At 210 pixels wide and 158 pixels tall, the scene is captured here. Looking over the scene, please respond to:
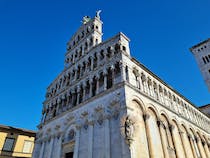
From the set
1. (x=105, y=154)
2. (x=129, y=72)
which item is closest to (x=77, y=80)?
A: (x=129, y=72)

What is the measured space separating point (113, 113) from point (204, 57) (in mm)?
42226

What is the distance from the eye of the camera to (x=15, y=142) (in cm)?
2475

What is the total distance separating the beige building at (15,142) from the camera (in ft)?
77.3

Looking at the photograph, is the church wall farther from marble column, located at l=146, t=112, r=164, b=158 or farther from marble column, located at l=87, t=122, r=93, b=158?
marble column, located at l=87, t=122, r=93, b=158

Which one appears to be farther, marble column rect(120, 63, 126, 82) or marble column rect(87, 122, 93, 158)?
marble column rect(120, 63, 126, 82)

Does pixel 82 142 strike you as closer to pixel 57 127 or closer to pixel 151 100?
pixel 57 127

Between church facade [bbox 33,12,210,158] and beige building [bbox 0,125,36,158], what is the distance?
7261 mm

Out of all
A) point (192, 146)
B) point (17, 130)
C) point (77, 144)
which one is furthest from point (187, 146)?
point (17, 130)

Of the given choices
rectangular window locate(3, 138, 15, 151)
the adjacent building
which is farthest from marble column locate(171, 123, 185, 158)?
the adjacent building

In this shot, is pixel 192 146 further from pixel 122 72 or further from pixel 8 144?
pixel 8 144

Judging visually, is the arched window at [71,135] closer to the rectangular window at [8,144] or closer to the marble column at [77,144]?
the marble column at [77,144]

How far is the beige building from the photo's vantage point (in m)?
23.6

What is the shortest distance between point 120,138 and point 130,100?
2760 mm

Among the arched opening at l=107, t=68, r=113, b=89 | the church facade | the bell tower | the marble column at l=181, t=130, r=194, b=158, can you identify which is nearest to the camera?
the church facade
